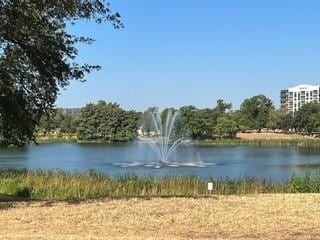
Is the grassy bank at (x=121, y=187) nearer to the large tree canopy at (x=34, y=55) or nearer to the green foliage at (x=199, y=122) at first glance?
the large tree canopy at (x=34, y=55)

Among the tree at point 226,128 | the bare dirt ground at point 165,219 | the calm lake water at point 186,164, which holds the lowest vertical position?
the calm lake water at point 186,164

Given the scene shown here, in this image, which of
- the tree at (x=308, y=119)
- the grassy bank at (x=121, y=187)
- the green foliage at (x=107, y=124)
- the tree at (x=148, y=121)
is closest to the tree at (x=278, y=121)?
the tree at (x=308, y=119)

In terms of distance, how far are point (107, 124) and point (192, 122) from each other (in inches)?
978

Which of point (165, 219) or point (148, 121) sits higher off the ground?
point (148, 121)

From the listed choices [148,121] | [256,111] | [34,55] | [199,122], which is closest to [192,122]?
[199,122]

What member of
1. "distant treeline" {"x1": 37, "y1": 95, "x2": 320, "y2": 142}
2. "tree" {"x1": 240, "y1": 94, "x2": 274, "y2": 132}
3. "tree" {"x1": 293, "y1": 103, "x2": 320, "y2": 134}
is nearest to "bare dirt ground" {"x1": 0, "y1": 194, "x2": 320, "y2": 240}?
"distant treeline" {"x1": 37, "y1": 95, "x2": 320, "y2": 142}

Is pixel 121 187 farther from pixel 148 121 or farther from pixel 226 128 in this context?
pixel 226 128

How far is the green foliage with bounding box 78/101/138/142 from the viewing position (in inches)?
5709

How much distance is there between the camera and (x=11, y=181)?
2381 cm

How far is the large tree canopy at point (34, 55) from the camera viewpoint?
39.0 feet

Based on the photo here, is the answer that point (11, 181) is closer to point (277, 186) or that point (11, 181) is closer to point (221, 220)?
point (277, 186)

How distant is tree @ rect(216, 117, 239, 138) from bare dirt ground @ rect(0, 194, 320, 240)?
409 feet

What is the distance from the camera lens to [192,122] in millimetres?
131000

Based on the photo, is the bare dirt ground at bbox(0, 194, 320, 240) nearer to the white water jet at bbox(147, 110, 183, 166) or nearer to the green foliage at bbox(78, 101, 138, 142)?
the white water jet at bbox(147, 110, 183, 166)
